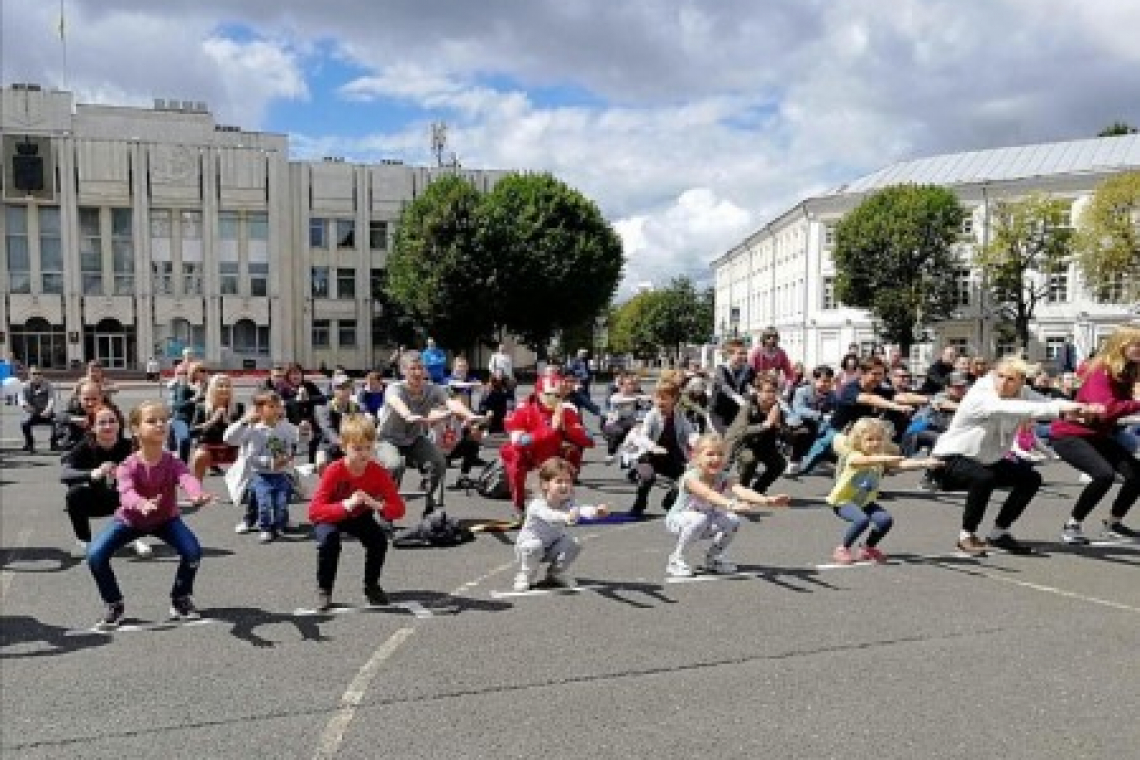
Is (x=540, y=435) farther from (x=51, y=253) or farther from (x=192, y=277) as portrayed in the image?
(x=51, y=253)

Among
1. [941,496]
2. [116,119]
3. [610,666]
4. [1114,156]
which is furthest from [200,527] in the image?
[1114,156]

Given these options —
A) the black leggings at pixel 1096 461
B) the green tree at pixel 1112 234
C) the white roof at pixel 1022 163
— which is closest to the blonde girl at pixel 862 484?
the black leggings at pixel 1096 461

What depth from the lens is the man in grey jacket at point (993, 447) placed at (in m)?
7.12

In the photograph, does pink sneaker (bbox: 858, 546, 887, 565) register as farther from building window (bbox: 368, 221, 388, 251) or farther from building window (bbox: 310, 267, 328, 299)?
building window (bbox: 368, 221, 388, 251)

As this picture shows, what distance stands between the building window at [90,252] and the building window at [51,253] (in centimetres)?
124

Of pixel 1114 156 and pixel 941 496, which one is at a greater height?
pixel 1114 156

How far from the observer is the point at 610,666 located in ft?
16.1

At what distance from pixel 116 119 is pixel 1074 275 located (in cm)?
6785

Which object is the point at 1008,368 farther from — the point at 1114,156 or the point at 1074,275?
the point at 1114,156

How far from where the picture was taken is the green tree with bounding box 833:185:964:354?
55.1 meters

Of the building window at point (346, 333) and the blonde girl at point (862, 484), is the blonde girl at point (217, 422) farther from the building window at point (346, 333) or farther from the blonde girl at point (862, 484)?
the building window at point (346, 333)

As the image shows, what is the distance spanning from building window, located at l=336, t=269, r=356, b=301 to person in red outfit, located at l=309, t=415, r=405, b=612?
59.2m

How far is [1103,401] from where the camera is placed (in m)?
7.45

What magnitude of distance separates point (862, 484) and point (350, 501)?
167 inches
